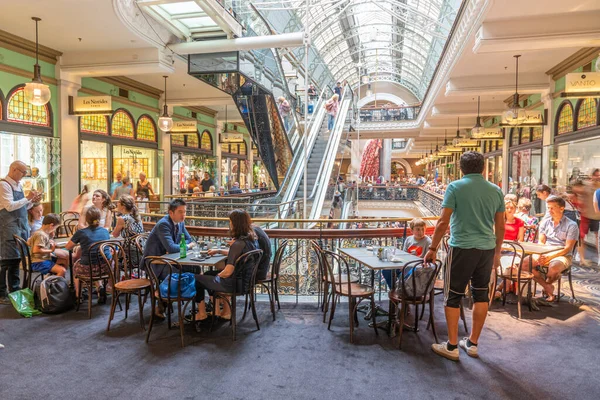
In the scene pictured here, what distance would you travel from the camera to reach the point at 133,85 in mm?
12289

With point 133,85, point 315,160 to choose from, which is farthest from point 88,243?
point 315,160

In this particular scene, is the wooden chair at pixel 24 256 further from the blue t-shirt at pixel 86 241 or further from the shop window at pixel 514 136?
the shop window at pixel 514 136

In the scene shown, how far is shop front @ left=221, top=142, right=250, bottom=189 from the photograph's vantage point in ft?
63.1

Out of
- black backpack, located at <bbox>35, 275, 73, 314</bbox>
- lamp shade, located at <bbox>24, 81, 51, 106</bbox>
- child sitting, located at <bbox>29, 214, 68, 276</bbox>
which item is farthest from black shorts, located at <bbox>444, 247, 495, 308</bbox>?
lamp shade, located at <bbox>24, 81, 51, 106</bbox>

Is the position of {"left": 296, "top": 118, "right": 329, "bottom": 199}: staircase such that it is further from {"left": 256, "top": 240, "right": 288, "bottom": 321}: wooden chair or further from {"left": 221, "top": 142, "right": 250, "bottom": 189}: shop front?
{"left": 256, "top": 240, "right": 288, "bottom": 321}: wooden chair

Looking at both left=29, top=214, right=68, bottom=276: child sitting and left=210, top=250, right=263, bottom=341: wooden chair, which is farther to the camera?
left=29, top=214, right=68, bottom=276: child sitting

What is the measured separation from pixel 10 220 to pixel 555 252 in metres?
7.03

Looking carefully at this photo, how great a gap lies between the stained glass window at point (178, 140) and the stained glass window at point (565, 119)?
1212cm

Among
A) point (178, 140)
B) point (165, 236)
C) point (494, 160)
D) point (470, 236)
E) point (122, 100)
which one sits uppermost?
point (122, 100)

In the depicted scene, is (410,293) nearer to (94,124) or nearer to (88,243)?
(88,243)

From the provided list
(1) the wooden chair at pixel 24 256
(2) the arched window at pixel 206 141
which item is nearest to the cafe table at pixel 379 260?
(1) the wooden chair at pixel 24 256

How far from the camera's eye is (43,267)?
17.2 feet

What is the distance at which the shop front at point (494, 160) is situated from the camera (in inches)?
648

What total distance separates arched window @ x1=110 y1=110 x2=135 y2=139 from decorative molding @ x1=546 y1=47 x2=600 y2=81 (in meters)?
11.8
